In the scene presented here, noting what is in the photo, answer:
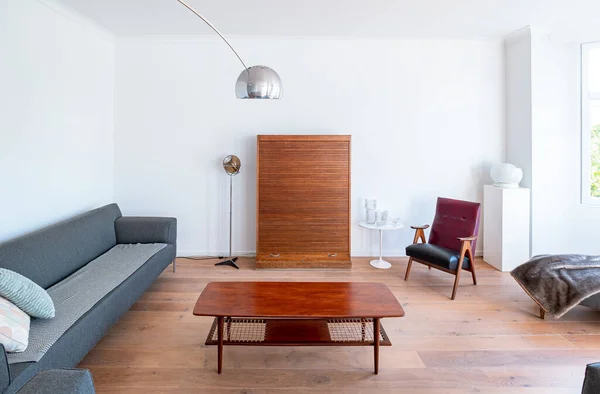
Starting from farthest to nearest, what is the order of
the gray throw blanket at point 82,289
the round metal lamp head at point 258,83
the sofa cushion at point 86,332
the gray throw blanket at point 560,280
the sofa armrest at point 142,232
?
the sofa armrest at point 142,232
the gray throw blanket at point 560,280
the round metal lamp head at point 258,83
the gray throw blanket at point 82,289
the sofa cushion at point 86,332

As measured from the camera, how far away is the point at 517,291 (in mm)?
3689

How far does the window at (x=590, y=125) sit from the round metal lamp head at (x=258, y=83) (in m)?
4.37

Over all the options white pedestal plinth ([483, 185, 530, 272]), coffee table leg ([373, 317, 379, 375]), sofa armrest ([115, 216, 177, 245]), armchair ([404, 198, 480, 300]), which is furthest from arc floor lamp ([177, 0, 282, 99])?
white pedestal plinth ([483, 185, 530, 272])

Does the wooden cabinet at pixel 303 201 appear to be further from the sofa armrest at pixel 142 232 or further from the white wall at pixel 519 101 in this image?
the white wall at pixel 519 101

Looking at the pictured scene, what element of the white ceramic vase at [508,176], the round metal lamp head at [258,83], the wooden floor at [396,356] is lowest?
the wooden floor at [396,356]

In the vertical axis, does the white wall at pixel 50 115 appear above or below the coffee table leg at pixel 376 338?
above

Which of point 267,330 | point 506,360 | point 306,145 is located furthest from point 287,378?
point 306,145

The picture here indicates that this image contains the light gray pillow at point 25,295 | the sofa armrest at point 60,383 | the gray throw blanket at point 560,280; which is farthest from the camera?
the gray throw blanket at point 560,280

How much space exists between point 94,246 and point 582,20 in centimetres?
628

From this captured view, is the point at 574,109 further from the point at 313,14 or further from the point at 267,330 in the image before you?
the point at 267,330

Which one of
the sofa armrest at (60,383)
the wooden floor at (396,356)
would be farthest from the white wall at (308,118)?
the sofa armrest at (60,383)

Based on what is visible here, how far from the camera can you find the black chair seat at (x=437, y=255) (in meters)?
3.57

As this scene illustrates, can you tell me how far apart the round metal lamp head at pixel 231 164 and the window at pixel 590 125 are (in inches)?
180

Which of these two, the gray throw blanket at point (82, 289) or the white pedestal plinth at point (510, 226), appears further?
the white pedestal plinth at point (510, 226)
